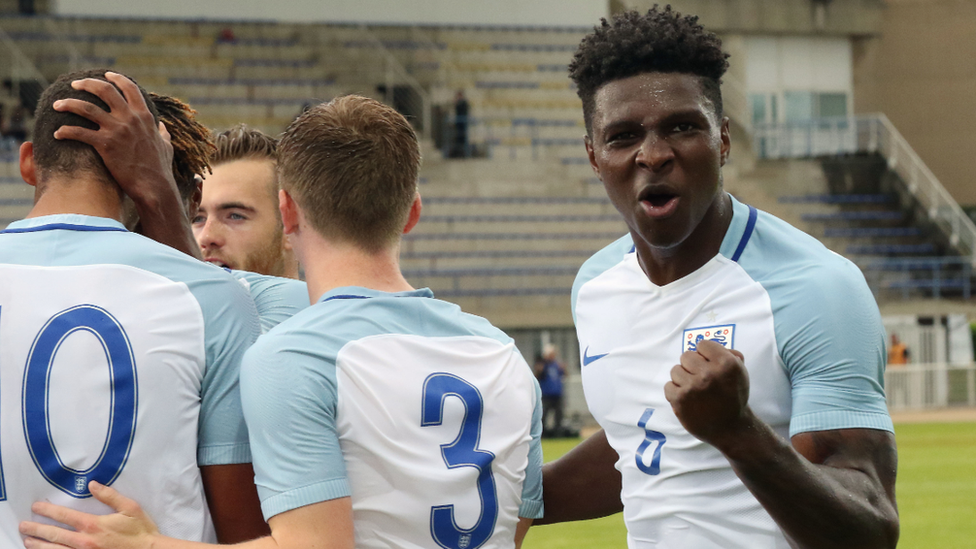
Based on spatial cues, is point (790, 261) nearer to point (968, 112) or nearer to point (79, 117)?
point (79, 117)

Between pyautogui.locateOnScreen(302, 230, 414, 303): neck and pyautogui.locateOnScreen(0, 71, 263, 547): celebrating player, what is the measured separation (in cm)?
17

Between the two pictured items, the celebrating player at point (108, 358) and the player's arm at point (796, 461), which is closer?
the player's arm at point (796, 461)

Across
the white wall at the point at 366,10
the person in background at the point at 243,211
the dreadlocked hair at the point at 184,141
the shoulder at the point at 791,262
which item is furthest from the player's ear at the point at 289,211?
the white wall at the point at 366,10

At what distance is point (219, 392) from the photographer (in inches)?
87.1

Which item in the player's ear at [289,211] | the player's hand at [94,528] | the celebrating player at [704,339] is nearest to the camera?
the player's hand at [94,528]

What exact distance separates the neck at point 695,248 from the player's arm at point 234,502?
117 centimetres

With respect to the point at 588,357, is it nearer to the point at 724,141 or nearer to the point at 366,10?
the point at 724,141

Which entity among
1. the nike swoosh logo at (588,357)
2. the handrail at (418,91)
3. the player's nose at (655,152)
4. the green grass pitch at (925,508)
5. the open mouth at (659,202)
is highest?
the handrail at (418,91)

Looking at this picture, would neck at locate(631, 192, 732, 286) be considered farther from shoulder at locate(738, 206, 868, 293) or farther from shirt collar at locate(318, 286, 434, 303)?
shirt collar at locate(318, 286, 434, 303)

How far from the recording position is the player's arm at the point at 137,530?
2021 millimetres

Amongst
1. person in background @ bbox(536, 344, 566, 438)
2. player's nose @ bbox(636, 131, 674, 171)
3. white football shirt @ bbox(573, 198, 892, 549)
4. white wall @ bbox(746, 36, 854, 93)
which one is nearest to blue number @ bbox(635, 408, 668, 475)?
white football shirt @ bbox(573, 198, 892, 549)

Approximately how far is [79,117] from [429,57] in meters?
24.2

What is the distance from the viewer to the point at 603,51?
2.69 m

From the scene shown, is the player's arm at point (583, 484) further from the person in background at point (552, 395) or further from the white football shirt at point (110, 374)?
the person in background at point (552, 395)
